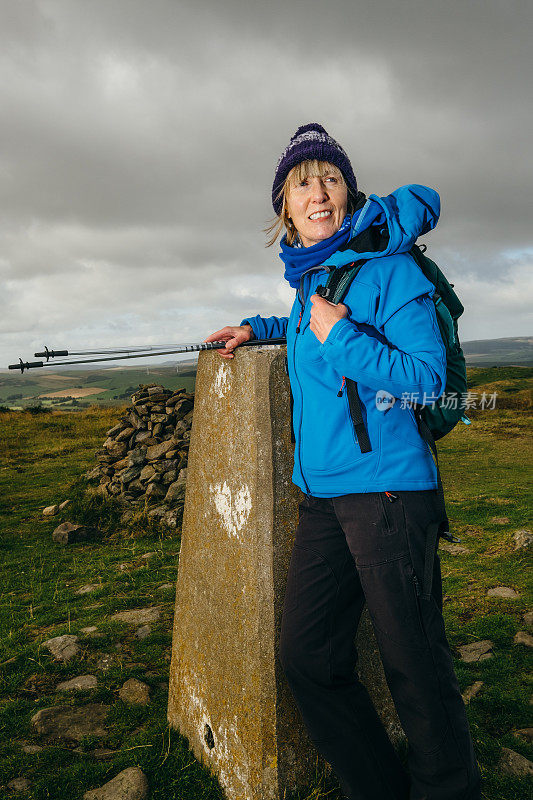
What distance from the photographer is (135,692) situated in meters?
4.46

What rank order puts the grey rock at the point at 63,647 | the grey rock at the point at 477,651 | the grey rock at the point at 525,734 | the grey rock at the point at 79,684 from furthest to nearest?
the grey rock at the point at 63,647, the grey rock at the point at 477,651, the grey rock at the point at 79,684, the grey rock at the point at 525,734

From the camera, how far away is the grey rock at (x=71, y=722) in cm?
396

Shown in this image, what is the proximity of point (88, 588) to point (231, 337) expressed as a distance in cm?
516

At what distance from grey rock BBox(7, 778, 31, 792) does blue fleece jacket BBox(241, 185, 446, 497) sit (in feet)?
8.77

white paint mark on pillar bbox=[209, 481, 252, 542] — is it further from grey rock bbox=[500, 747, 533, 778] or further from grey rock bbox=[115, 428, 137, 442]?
grey rock bbox=[115, 428, 137, 442]

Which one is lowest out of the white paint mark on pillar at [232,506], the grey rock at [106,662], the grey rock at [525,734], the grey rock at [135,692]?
the grey rock at [525,734]

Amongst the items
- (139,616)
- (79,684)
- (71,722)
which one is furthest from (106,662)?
(139,616)

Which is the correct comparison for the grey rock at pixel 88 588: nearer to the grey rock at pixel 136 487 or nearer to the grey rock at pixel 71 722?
the grey rock at pixel 71 722

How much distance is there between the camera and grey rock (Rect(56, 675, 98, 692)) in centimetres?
460

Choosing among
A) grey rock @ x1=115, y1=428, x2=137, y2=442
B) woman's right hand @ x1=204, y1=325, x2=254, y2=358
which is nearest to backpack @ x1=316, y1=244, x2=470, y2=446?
woman's right hand @ x1=204, y1=325, x2=254, y2=358

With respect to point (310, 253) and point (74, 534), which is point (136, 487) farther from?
point (310, 253)

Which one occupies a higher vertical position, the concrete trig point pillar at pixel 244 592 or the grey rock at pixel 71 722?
the concrete trig point pillar at pixel 244 592

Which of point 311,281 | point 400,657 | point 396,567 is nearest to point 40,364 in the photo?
point 311,281

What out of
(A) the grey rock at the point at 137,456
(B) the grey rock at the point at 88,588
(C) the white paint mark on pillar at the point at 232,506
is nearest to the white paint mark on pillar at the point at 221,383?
(C) the white paint mark on pillar at the point at 232,506
